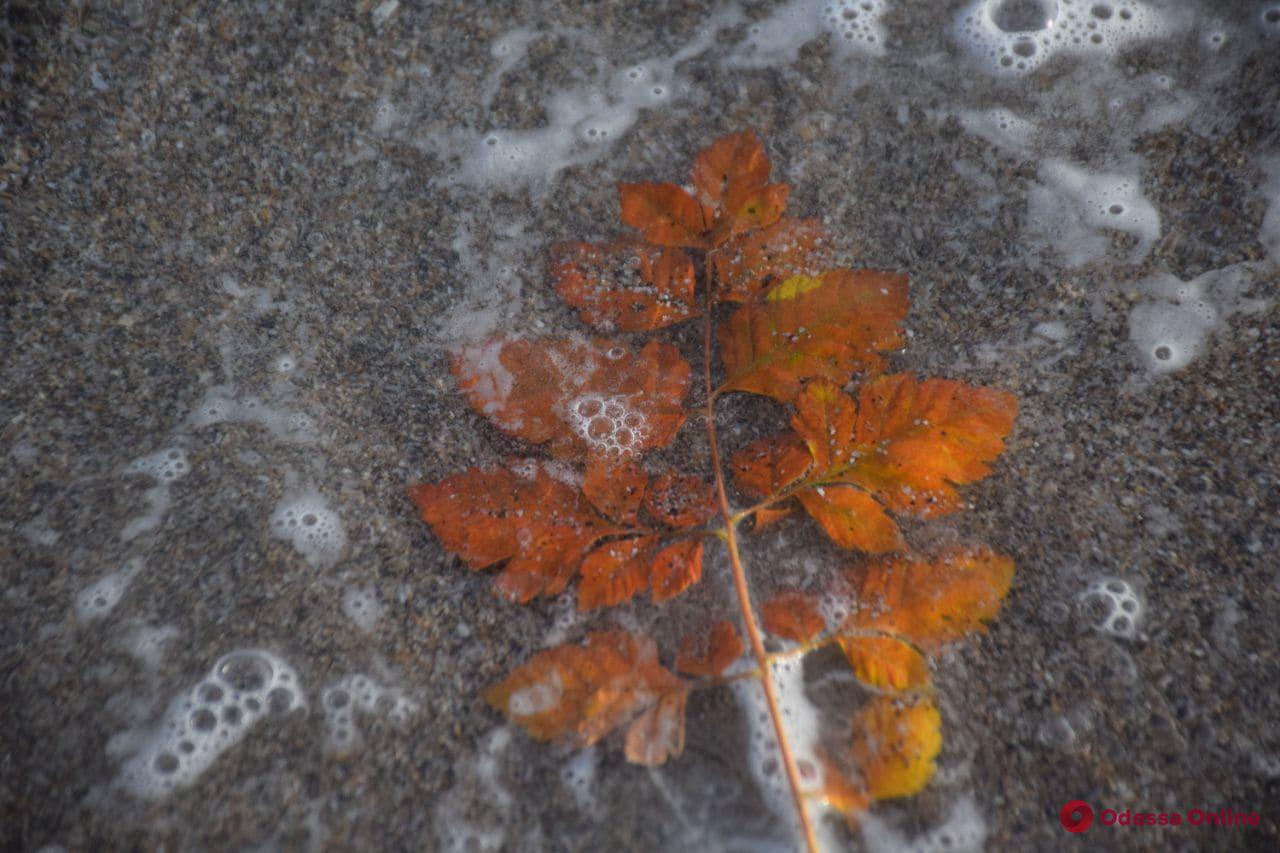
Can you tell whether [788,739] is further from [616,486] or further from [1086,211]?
[1086,211]

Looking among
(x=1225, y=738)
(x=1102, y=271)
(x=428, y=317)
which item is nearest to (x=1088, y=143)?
(x=1102, y=271)

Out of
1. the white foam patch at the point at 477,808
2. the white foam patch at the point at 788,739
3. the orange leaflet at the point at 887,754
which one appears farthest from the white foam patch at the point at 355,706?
the orange leaflet at the point at 887,754

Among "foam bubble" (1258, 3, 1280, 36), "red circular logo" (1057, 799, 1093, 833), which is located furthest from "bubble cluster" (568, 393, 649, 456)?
"foam bubble" (1258, 3, 1280, 36)

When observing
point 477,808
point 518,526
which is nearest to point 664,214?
point 518,526

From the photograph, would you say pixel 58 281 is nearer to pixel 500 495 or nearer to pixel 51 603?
pixel 51 603

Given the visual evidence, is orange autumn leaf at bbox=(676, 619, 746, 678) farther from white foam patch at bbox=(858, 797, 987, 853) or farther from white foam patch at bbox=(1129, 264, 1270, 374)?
white foam patch at bbox=(1129, 264, 1270, 374)

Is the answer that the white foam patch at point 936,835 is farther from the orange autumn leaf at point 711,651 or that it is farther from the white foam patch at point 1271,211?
the white foam patch at point 1271,211

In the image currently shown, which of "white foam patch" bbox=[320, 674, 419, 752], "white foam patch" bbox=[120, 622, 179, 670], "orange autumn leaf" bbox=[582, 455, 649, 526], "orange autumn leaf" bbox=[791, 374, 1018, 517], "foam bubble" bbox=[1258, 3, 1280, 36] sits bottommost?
"white foam patch" bbox=[320, 674, 419, 752]
